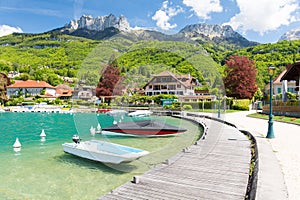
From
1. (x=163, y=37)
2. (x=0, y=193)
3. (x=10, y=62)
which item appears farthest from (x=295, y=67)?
(x=10, y=62)

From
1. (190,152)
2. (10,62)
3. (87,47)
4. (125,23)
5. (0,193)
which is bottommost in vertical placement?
(0,193)

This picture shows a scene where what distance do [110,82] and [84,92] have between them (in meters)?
0.76

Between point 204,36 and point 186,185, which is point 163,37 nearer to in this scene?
point 204,36

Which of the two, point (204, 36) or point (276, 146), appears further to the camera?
point (276, 146)

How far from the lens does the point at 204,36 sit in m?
7.68

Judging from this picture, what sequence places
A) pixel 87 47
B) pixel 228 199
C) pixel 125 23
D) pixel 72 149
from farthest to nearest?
pixel 72 149
pixel 87 47
pixel 125 23
pixel 228 199

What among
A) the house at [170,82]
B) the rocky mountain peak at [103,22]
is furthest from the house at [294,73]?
the rocky mountain peak at [103,22]

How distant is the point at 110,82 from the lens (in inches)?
242

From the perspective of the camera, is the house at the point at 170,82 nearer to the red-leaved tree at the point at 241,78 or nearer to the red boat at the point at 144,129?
the red boat at the point at 144,129

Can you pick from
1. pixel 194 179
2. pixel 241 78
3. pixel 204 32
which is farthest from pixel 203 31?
pixel 241 78

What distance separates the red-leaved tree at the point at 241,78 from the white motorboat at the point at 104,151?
3330 centimetres

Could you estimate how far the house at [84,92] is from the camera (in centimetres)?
608

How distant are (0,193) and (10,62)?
4598 inches

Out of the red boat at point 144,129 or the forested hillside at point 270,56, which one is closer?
the red boat at point 144,129
